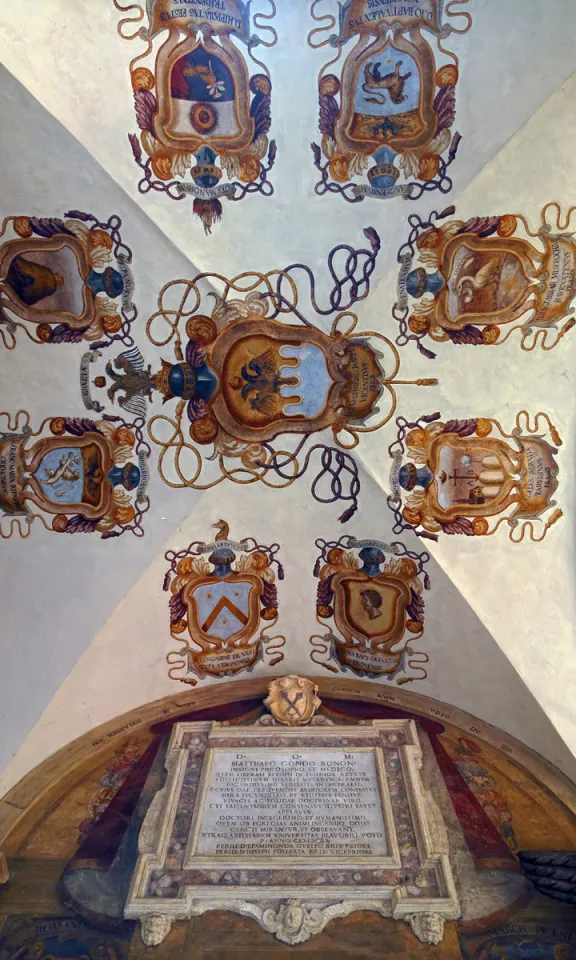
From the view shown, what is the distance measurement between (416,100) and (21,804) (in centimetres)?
694

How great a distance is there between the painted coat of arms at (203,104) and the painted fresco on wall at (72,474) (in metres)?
2.21

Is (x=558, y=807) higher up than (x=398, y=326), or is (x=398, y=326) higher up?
(x=398, y=326)

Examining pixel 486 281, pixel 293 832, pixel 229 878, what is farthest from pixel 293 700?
pixel 486 281

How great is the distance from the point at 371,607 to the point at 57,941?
160 inches

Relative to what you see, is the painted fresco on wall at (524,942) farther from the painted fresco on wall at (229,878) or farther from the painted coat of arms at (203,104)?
the painted coat of arms at (203,104)

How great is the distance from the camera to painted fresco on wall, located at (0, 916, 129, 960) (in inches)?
198

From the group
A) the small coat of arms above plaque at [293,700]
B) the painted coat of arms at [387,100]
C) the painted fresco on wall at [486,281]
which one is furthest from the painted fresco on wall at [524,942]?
the painted coat of arms at [387,100]

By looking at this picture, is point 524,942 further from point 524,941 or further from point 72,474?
point 72,474

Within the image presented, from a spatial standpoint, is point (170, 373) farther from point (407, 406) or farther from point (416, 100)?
point (416, 100)

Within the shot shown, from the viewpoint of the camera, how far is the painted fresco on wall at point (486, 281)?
5746 mm

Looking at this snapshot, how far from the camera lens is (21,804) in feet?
20.6

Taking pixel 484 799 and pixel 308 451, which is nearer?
pixel 484 799

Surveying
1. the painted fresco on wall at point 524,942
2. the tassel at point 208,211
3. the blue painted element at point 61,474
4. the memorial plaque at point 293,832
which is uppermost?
the tassel at point 208,211

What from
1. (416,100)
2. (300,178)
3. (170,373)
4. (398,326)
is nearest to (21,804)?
(170,373)
